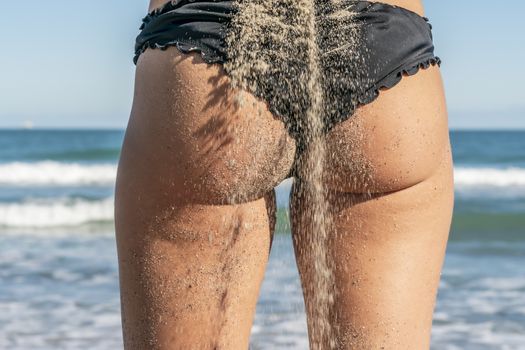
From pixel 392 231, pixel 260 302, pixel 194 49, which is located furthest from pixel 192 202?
pixel 260 302

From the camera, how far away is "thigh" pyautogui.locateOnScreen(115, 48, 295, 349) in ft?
3.72

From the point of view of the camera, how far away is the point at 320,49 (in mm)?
1175

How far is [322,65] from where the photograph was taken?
46.4 inches

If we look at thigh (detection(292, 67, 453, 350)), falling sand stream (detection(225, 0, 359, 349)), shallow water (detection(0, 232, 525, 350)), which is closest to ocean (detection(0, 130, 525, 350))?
shallow water (detection(0, 232, 525, 350))

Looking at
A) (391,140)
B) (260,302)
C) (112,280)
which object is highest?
(112,280)

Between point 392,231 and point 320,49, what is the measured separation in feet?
1.10

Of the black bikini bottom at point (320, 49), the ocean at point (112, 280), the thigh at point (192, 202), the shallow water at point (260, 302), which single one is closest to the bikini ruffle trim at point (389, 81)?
the black bikini bottom at point (320, 49)

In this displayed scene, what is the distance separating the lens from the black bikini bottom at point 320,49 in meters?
1.15

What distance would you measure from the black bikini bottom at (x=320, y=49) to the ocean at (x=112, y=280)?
0.79 meters

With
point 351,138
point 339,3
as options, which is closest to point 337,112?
point 351,138

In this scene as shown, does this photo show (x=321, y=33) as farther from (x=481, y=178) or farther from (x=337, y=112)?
(x=481, y=178)

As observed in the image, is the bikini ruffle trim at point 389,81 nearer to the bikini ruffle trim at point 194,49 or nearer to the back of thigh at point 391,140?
the back of thigh at point 391,140

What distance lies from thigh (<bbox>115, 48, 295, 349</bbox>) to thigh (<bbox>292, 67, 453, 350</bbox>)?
113 mm

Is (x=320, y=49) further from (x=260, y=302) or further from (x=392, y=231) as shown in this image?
(x=260, y=302)
